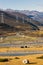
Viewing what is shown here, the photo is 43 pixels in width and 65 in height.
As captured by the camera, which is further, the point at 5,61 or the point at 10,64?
the point at 5,61

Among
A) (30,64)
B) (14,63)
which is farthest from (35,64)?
(14,63)

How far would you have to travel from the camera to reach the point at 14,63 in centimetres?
4828

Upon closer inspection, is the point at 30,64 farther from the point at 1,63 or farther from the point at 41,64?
the point at 1,63

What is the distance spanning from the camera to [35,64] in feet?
154

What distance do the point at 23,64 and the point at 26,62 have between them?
1.07 meters

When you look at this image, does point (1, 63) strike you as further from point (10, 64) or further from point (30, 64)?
point (30, 64)

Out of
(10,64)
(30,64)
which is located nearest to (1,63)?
(10,64)

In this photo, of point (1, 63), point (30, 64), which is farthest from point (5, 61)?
point (30, 64)

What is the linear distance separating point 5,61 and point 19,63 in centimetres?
389

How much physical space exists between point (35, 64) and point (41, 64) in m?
1.07

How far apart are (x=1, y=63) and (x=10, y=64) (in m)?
1.93

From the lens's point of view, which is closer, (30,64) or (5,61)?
(30,64)

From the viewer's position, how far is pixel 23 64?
154 ft

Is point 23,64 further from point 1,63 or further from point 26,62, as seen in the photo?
point 1,63
